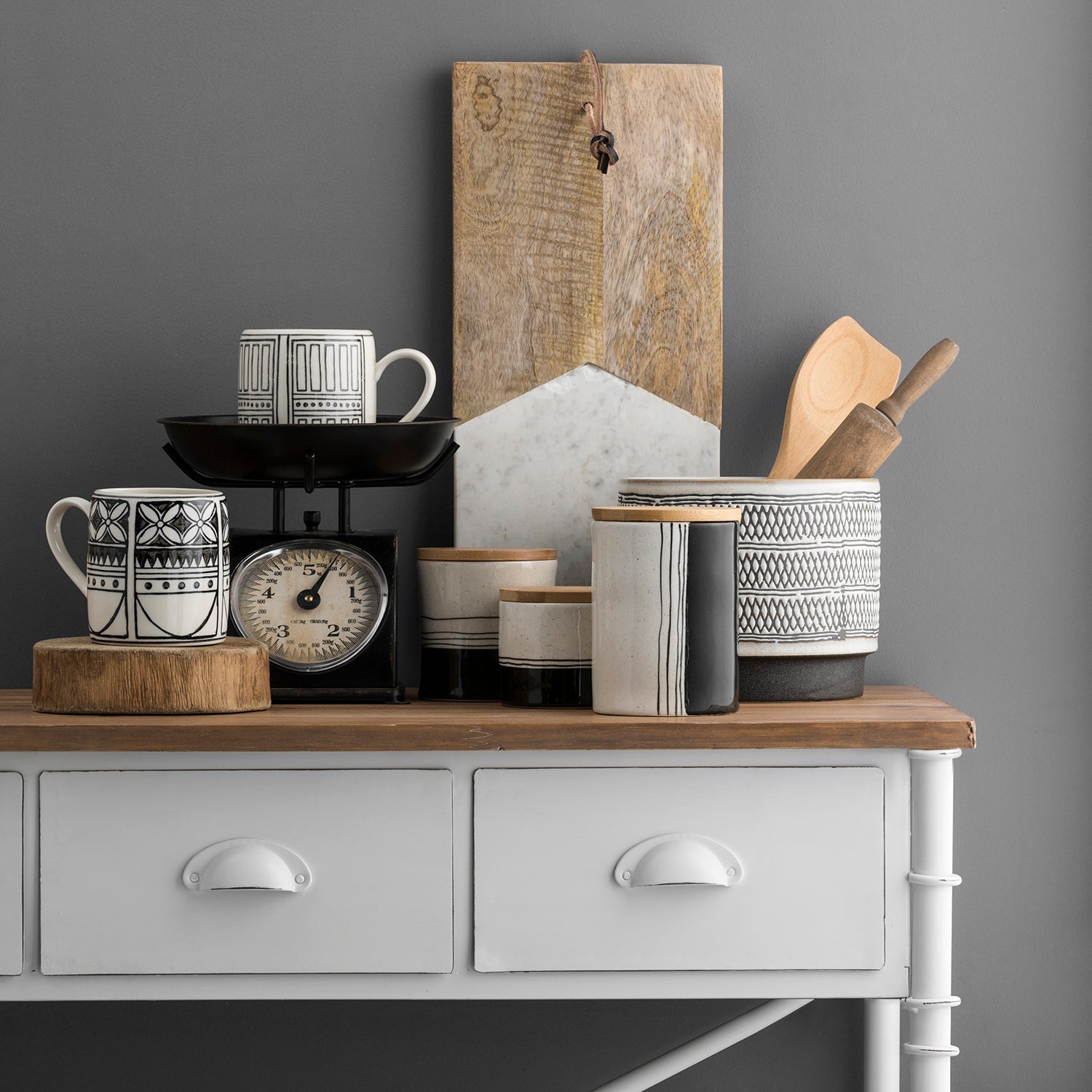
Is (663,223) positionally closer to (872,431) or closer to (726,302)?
(726,302)

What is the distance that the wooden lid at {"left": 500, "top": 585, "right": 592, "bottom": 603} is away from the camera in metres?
1.15

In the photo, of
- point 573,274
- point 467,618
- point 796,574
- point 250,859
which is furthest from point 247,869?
point 573,274

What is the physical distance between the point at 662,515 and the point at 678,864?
302 mm

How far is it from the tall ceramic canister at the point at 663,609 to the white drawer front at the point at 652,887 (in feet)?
0.23

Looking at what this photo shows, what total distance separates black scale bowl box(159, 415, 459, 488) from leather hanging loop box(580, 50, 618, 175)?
34 cm

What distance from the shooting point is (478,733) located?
1.06 m

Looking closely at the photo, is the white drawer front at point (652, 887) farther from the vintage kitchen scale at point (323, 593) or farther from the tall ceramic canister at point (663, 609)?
the vintage kitchen scale at point (323, 593)

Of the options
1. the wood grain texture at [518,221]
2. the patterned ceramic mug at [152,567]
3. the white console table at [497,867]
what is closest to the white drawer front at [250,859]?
the white console table at [497,867]

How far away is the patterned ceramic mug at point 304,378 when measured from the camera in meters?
1.18

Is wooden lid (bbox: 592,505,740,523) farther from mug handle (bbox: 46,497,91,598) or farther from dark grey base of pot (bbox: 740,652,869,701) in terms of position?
mug handle (bbox: 46,497,91,598)

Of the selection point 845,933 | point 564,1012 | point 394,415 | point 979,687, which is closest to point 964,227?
point 979,687

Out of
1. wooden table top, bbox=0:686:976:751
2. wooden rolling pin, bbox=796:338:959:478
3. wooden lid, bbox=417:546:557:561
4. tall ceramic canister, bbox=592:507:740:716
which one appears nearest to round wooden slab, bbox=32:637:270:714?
wooden table top, bbox=0:686:976:751

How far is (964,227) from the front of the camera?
1401mm

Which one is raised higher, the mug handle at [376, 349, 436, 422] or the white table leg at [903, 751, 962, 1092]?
the mug handle at [376, 349, 436, 422]
